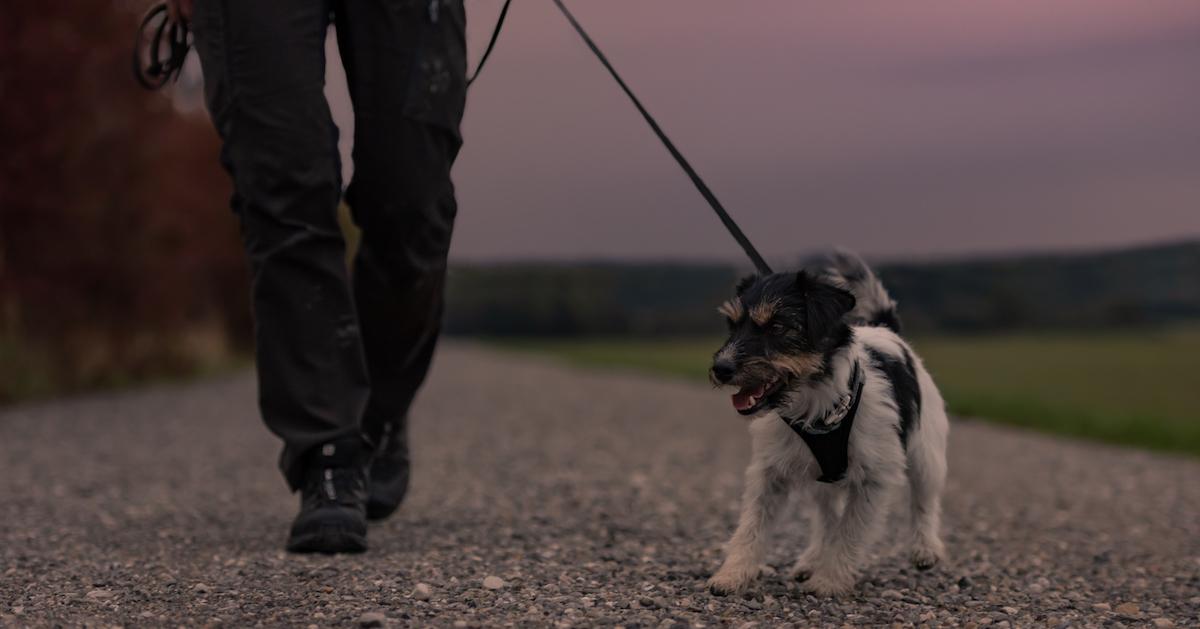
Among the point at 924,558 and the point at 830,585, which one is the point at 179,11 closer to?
the point at 830,585

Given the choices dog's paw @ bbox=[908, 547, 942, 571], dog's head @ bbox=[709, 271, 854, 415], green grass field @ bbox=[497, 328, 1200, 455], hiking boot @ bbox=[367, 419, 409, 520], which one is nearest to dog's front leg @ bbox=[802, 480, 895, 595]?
dog's head @ bbox=[709, 271, 854, 415]

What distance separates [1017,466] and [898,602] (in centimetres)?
480

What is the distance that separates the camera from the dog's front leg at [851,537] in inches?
133

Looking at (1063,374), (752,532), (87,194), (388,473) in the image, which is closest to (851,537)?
(752,532)

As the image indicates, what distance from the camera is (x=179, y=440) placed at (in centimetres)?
852

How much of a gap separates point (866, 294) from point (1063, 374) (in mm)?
16368

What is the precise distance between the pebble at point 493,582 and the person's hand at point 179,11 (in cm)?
221

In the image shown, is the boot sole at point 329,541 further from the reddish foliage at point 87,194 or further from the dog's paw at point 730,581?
the reddish foliage at point 87,194

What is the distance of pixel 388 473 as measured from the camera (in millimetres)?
4434

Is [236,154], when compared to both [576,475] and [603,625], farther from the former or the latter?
[576,475]

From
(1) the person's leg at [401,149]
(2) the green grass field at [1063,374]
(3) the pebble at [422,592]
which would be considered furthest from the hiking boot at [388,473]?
(2) the green grass field at [1063,374]

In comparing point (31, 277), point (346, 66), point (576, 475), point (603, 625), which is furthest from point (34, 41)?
point (603, 625)

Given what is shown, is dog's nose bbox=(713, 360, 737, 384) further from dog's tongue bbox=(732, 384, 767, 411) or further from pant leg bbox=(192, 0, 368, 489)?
pant leg bbox=(192, 0, 368, 489)

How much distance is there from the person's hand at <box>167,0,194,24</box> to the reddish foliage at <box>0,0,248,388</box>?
8223mm
